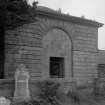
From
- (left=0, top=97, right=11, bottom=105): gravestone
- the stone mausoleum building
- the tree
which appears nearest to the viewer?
(left=0, top=97, right=11, bottom=105): gravestone

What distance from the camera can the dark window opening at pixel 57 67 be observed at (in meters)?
15.8

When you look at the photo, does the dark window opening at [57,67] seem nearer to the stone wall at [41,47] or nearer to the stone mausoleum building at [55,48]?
the stone mausoleum building at [55,48]

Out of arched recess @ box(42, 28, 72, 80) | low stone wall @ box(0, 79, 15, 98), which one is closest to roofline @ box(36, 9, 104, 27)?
arched recess @ box(42, 28, 72, 80)

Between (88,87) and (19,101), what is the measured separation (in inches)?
251

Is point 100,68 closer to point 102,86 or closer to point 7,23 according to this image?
point 102,86

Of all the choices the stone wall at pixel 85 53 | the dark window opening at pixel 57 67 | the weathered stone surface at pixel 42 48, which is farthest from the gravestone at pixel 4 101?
the stone wall at pixel 85 53

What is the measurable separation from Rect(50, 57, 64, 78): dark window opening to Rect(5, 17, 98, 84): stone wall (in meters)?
0.88

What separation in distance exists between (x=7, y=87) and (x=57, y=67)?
7065mm

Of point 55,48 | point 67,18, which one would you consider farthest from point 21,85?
point 67,18

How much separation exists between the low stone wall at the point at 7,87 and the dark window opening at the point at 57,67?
6.47m

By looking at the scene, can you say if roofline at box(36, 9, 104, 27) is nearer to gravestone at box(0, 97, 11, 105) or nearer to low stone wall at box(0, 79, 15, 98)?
low stone wall at box(0, 79, 15, 98)

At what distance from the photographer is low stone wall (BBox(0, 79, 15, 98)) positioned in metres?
9.34

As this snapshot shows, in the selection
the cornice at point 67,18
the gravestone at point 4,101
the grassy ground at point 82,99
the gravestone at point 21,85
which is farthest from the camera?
the cornice at point 67,18

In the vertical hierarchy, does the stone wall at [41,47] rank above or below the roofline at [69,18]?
below
